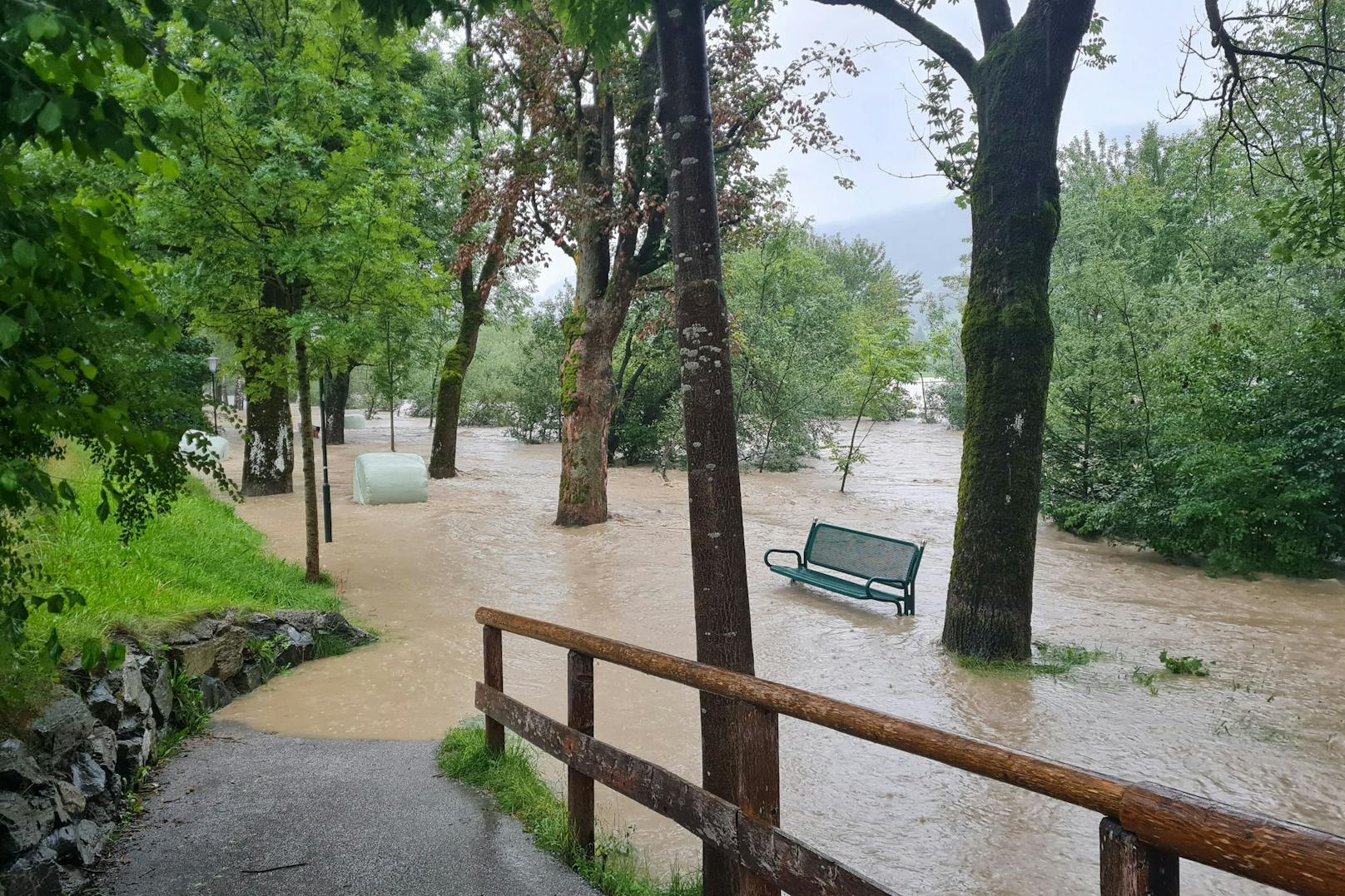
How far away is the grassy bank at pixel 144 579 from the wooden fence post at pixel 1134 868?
10.9ft

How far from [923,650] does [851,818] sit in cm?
393

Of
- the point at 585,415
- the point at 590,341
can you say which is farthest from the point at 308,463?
the point at 590,341

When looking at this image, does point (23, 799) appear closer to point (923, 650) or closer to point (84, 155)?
point (84, 155)

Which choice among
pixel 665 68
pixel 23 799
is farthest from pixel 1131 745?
pixel 23 799

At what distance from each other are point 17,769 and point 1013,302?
25.7 feet

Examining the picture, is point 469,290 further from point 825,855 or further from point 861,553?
point 825,855

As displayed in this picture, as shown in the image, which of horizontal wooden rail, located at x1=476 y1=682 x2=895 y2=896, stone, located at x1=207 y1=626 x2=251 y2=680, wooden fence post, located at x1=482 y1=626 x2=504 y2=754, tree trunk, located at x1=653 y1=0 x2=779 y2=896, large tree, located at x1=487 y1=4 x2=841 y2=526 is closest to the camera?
horizontal wooden rail, located at x1=476 y1=682 x2=895 y2=896

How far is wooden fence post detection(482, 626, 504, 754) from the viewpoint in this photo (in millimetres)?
5262

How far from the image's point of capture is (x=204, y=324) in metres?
11.0

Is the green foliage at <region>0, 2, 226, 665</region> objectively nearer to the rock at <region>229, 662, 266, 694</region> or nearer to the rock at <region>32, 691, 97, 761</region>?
the rock at <region>32, 691, 97, 761</region>

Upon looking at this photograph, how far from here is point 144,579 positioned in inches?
267

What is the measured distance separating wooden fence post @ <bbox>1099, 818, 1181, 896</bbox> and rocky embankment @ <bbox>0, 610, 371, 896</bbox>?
3.61 meters

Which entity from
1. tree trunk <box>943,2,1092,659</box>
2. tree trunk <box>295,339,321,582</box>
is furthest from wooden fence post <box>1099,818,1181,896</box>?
tree trunk <box>295,339,321,582</box>

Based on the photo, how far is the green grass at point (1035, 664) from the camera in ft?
26.7
